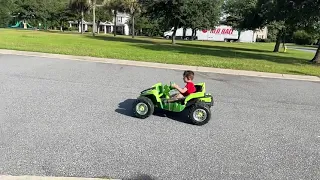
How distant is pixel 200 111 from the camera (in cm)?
581

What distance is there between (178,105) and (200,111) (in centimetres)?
46

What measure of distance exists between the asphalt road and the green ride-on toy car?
198 mm

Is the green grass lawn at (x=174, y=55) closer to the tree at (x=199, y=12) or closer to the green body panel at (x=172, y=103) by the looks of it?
the tree at (x=199, y=12)

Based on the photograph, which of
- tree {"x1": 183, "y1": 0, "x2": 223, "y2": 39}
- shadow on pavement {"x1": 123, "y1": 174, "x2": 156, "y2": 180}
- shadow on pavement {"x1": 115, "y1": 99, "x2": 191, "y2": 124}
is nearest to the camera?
shadow on pavement {"x1": 123, "y1": 174, "x2": 156, "y2": 180}

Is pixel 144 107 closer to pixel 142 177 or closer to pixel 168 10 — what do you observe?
pixel 142 177

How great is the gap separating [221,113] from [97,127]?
118 inches

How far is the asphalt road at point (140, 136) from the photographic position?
13.0 feet

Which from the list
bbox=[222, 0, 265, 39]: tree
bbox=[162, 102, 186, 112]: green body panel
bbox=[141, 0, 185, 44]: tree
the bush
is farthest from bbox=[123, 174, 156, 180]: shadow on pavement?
the bush

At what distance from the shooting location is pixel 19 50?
16.7 m

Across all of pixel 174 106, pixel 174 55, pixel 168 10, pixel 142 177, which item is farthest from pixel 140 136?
pixel 168 10

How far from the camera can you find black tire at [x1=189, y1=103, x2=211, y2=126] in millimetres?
5801

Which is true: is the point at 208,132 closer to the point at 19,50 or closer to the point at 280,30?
the point at 19,50

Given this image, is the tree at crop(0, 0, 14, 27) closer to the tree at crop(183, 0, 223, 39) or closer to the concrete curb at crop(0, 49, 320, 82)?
the tree at crop(183, 0, 223, 39)

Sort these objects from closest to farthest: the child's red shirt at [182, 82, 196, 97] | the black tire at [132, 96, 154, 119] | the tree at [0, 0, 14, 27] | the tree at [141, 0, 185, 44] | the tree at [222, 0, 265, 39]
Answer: the black tire at [132, 96, 154, 119], the child's red shirt at [182, 82, 196, 97], the tree at [141, 0, 185, 44], the tree at [222, 0, 265, 39], the tree at [0, 0, 14, 27]
